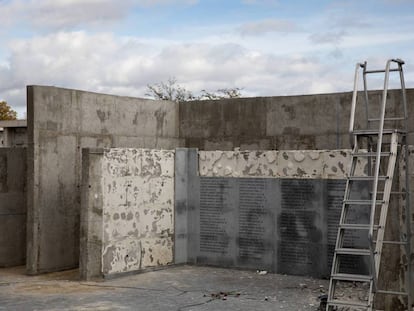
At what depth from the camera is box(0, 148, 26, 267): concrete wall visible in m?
12.9

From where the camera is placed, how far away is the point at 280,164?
12.0m

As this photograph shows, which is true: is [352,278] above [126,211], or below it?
below

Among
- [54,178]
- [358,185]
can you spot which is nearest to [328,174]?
[358,185]

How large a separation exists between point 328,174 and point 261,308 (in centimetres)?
336

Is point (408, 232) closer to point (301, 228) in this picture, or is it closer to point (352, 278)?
point (352, 278)

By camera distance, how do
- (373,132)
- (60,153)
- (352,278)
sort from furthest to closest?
(60,153), (373,132), (352,278)

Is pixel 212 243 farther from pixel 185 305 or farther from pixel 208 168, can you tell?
pixel 185 305

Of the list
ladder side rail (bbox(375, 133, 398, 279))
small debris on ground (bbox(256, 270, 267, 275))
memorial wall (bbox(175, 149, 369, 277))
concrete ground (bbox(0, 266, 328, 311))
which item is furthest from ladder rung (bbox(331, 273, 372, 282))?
small debris on ground (bbox(256, 270, 267, 275))

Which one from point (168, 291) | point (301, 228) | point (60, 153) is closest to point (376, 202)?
point (168, 291)

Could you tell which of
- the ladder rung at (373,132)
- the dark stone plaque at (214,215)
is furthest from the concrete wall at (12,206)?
the ladder rung at (373,132)

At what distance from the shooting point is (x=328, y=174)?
11.5 metres

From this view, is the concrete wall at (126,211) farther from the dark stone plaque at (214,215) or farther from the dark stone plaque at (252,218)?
the dark stone plaque at (252,218)

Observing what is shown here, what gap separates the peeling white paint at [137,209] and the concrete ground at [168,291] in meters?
0.36

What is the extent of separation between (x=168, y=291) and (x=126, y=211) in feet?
6.77
